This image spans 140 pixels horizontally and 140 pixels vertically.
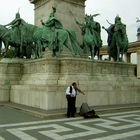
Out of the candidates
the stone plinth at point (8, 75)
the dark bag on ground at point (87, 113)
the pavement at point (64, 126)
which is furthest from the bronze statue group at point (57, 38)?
the dark bag on ground at point (87, 113)

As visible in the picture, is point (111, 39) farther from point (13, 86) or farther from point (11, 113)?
point (11, 113)

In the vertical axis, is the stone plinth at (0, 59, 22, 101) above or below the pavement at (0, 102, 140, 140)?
above

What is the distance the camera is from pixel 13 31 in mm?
21297

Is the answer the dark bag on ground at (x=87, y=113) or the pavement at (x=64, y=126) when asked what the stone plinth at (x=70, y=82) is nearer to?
the pavement at (x=64, y=126)

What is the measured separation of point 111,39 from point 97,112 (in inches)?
320

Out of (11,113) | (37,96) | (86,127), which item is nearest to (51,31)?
(37,96)

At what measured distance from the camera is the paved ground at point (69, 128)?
9.60 metres

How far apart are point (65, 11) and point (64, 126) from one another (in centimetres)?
1331

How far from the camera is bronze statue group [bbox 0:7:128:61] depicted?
18.5 metres

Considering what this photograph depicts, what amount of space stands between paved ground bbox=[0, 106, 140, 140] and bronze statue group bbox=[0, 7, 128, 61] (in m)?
5.79

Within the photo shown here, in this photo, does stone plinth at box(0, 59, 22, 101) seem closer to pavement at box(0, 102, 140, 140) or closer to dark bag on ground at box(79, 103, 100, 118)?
pavement at box(0, 102, 140, 140)

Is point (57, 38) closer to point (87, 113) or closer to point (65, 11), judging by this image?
point (65, 11)

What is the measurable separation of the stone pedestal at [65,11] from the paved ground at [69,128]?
10399 mm

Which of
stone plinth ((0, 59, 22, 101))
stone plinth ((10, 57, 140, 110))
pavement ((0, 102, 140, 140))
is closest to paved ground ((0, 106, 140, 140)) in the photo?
pavement ((0, 102, 140, 140))
